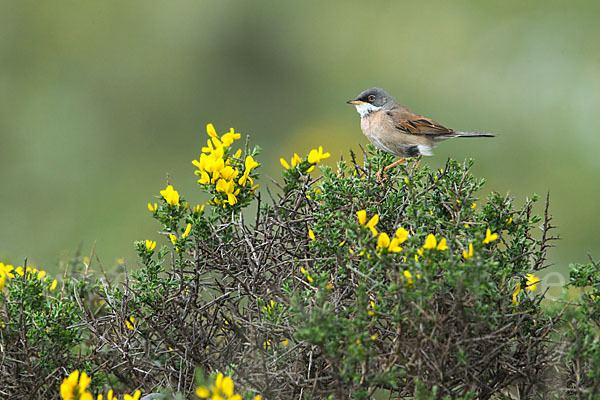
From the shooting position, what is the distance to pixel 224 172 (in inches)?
111

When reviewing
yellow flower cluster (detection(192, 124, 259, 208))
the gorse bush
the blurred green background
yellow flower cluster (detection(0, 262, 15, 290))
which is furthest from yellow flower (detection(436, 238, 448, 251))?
Answer: the blurred green background

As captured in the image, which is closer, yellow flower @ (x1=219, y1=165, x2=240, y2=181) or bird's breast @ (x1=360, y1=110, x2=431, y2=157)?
yellow flower @ (x1=219, y1=165, x2=240, y2=181)

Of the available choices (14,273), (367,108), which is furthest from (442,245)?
(367,108)

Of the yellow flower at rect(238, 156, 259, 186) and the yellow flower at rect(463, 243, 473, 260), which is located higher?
the yellow flower at rect(238, 156, 259, 186)

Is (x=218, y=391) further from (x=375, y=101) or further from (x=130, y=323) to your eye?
(x=375, y=101)

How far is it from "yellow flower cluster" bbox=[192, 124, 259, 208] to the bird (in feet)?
6.16

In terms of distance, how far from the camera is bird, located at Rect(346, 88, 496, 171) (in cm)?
461

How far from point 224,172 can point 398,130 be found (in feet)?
6.98

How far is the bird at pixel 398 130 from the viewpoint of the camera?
4.61 meters

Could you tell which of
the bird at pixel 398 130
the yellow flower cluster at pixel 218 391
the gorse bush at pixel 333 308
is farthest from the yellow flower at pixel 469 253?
the bird at pixel 398 130

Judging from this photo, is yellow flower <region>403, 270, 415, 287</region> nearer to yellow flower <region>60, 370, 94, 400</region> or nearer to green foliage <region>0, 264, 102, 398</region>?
yellow flower <region>60, 370, 94, 400</region>

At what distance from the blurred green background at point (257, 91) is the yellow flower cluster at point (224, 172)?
210 inches

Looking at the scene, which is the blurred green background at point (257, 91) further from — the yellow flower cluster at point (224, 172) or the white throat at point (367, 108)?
the yellow flower cluster at point (224, 172)

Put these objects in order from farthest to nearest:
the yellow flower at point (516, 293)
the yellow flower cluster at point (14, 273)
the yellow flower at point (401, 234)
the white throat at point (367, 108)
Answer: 1. the white throat at point (367, 108)
2. the yellow flower cluster at point (14, 273)
3. the yellow flower at point (516, 293)
4. the yellow flower at point (401, 234)
